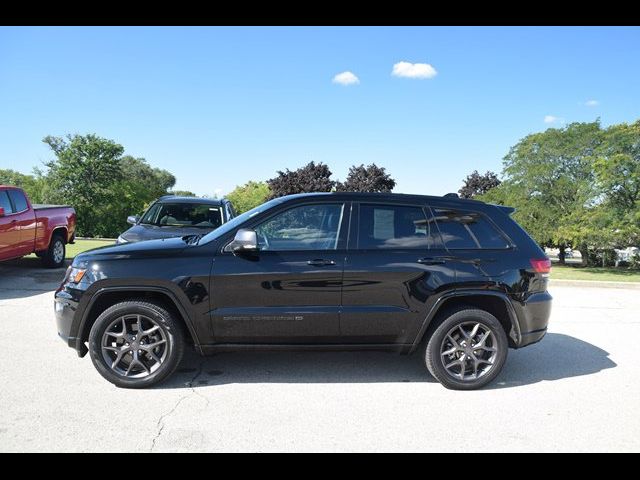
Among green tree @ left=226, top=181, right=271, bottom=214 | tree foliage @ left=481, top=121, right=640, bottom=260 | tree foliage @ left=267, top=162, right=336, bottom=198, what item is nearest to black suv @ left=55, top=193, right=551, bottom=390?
tree foliage @ left=481, top=121, right=640, bottom=260

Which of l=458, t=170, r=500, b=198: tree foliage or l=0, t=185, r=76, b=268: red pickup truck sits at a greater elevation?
l=458, t=170, r=500, b=198: tree foliage

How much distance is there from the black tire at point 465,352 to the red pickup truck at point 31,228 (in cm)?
792

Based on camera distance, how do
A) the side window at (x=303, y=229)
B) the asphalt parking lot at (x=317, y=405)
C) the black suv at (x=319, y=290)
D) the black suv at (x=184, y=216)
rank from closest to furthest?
the asphalt parking lot at (x=317, y=405)
the black suv at (x=319, y=290)
the side window at (x=303, y=229)
the black suv at (x=184, y=216)

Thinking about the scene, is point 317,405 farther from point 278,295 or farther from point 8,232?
point 8,232

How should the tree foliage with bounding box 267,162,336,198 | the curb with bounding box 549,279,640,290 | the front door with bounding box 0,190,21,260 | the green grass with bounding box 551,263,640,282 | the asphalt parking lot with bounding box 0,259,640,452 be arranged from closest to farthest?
the asphalt parking lot with bounding box 0,259,640,452
the front door with bounding box 0,190,21,260
the curb with bounding box 549,279,640,290
the green grass with bounding box 551,263,640,282
the tree foliage with bounding box 267,162,336,198

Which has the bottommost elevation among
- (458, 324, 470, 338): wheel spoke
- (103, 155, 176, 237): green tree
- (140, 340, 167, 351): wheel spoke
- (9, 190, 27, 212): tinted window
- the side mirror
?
(140, 340, 167, 351): wheel spoke

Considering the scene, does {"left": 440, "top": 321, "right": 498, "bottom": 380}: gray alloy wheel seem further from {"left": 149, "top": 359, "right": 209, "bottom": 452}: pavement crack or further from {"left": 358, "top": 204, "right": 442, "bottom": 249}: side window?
{"left": 149, "top": 359, "right": 209, "bottom": 452}: pavement crack

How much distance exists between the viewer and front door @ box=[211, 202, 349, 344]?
4.04m

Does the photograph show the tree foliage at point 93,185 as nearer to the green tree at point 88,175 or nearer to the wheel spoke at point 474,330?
the green tree at point 88,175

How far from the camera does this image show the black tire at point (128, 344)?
4.00 meters

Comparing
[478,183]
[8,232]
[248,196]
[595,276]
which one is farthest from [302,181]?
[8,232]

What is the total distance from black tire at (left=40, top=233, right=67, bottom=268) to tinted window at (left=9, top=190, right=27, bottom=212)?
1.15 meters

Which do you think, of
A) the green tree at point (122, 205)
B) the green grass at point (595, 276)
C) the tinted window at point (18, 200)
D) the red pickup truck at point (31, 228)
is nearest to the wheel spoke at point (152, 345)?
the red pickup truck at point (31, 228)

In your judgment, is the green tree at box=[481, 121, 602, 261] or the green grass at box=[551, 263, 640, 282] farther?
the green tree at box=[481, 121, 602, 261]
